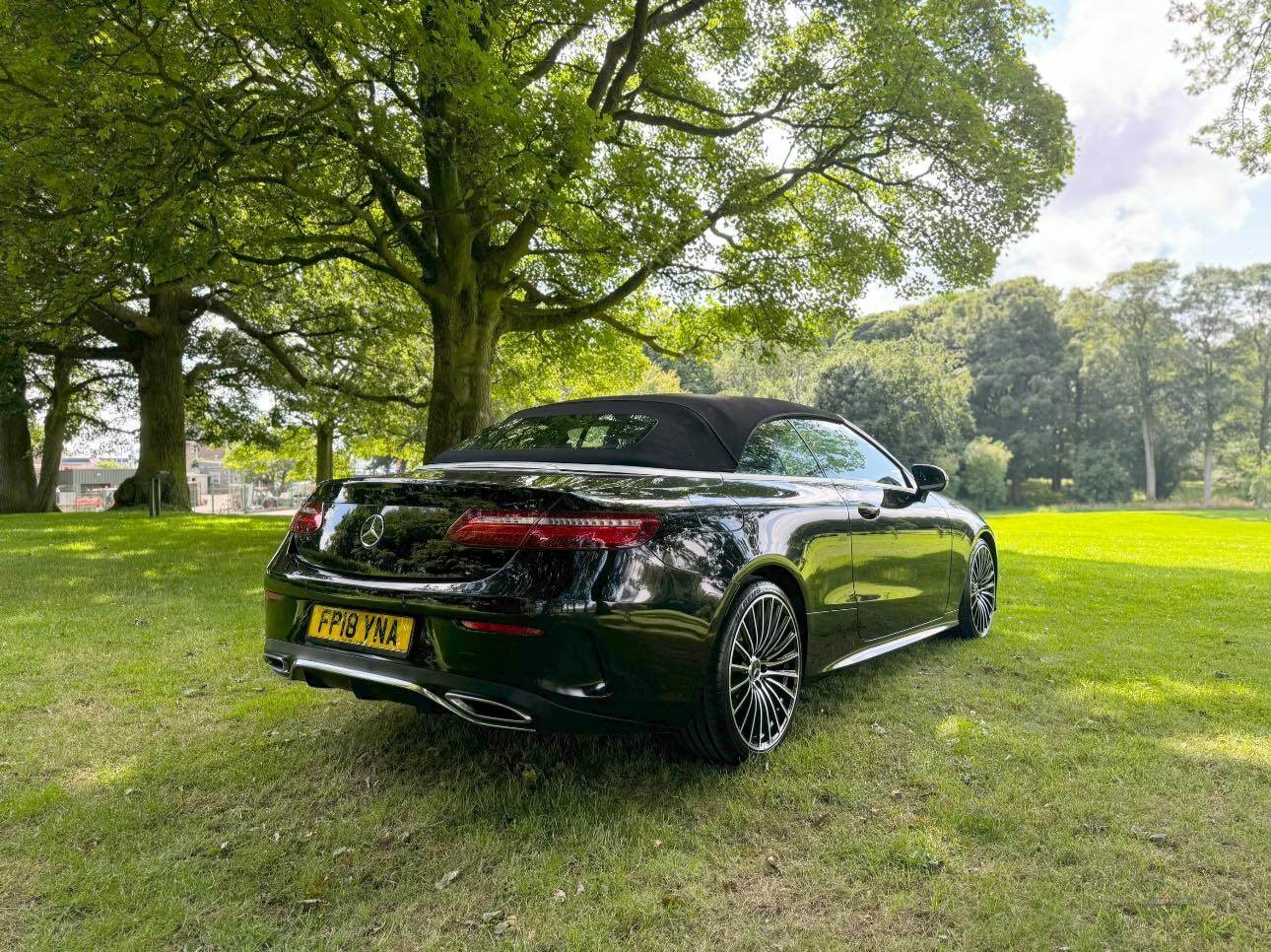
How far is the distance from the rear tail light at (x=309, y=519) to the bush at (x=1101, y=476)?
59.5 metres

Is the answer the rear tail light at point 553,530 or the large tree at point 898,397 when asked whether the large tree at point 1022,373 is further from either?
the rear tail light at point 553,530

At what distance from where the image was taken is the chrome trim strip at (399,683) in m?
2.63

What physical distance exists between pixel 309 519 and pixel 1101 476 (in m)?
59.8

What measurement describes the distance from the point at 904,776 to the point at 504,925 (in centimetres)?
167

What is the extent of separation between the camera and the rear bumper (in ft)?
8.44

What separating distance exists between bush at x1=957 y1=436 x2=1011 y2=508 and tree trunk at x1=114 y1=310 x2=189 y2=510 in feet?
147

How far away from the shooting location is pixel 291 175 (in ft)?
26.8

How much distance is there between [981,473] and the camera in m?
50.2

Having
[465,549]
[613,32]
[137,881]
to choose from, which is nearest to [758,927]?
[465,549]

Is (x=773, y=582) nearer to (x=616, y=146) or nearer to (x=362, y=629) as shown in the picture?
(x=362, y=629)

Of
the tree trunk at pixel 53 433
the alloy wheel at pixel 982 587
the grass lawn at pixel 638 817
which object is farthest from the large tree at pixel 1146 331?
the tree trunk at pixel 53 433

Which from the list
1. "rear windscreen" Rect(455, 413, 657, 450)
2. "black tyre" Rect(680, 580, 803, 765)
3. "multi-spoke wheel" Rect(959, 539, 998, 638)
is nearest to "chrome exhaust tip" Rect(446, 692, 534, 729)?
"black tyre" Rect(680, 580, 803, 765)

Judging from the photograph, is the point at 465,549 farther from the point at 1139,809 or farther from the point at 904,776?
the point at 1139,809

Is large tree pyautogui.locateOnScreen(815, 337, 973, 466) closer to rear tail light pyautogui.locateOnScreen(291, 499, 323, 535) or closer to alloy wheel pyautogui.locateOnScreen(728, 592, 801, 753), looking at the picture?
alloy wheel pyautogui.locateOnScreen(728, 592, 801, 753)
